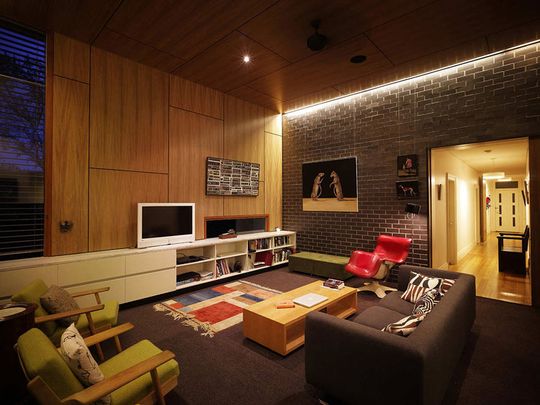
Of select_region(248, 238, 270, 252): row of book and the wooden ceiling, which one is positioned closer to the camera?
the wooden ceiling

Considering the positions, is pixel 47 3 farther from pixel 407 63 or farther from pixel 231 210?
pixel 407 63

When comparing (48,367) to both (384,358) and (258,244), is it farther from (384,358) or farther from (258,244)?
(258,244)

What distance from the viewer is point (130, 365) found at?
1.93 m

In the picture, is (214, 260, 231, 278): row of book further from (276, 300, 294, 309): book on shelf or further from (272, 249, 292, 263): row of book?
(276, 300, 294, 309): book on shelf

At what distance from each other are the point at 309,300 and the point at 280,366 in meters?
0.80

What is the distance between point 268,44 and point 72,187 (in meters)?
3.26

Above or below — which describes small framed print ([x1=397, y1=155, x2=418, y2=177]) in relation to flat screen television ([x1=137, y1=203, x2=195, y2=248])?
above

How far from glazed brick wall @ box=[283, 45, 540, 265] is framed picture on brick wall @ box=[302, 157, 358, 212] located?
0.43ft

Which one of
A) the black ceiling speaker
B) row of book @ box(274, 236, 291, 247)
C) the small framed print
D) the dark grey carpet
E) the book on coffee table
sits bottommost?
the dark grey carpet

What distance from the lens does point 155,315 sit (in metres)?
3.66

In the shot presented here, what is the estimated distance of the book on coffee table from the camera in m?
3.06

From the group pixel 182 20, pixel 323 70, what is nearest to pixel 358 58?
pixel 323 70

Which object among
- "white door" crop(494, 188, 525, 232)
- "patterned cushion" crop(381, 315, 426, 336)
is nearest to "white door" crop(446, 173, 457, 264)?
"patterned cushion" crop(381, 315, 426, 336)

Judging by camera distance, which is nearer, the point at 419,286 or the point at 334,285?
the point at 419,286
